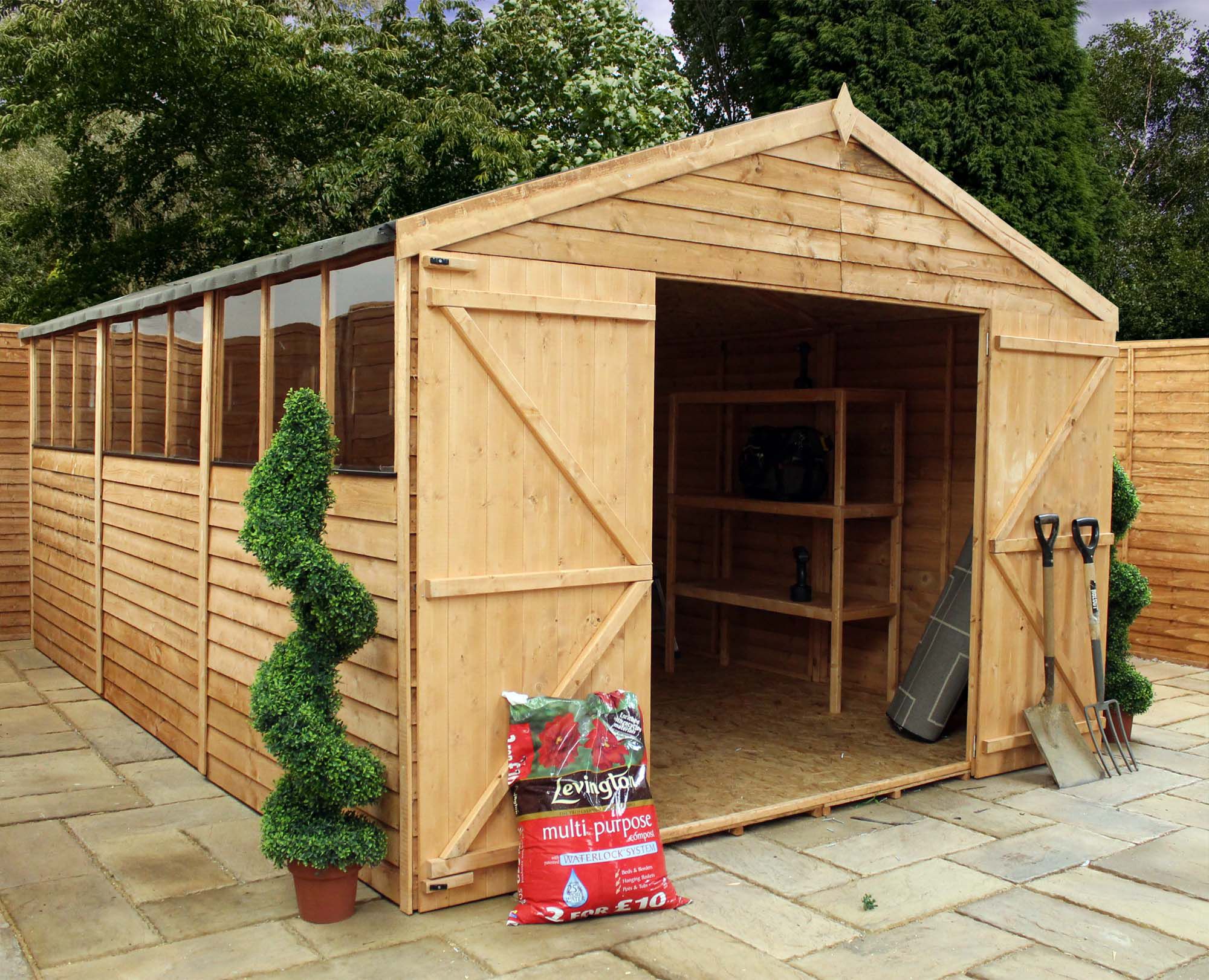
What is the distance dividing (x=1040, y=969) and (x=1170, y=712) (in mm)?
4306

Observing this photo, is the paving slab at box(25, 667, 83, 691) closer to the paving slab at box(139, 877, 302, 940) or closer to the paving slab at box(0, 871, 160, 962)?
the paving slab at box(0, 871, 160, 962)

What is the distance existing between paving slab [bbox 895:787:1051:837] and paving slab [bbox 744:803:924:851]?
0.38ft

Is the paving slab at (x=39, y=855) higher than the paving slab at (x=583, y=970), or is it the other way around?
the paving slab at (x=583, y=970)

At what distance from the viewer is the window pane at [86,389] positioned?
8.09 meters

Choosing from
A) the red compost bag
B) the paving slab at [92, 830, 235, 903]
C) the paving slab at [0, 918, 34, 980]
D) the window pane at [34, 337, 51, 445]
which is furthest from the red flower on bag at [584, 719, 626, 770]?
the window pane at [34, 337, 51, 445]

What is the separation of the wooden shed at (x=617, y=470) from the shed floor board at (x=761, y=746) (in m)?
0.03

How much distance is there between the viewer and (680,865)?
470 cm

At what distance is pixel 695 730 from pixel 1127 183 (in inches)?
822

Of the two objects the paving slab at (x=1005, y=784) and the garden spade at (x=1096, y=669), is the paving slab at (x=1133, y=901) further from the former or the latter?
the garden spade at (x=1096, y=669)

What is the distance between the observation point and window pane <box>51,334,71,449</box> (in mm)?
8656

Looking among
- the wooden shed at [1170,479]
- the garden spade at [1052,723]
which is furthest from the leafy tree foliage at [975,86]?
the garden spade at [1052,723]

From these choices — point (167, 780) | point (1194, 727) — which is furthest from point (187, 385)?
point (1194, 727)

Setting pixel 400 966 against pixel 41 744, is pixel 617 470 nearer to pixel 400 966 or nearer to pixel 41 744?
pixel 400 966

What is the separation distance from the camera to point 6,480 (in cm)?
973
